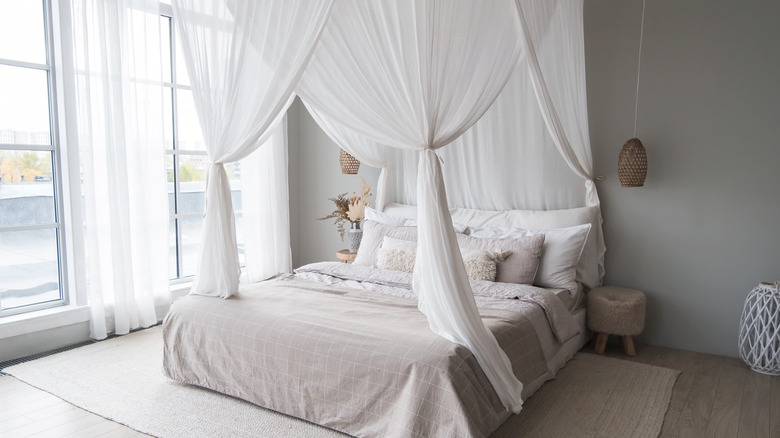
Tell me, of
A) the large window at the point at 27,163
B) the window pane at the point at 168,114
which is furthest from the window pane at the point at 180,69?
the large window at the point at 27,163

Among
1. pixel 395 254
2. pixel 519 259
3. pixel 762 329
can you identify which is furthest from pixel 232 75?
pixel 762 329

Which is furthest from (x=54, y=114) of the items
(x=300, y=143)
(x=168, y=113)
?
(x=300, y=143)

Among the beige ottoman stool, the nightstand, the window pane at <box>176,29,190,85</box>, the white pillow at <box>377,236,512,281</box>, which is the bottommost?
the beige ottoman stool

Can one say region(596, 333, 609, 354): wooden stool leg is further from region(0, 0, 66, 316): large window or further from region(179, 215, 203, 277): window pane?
region(0, 0, 66, 316): large window

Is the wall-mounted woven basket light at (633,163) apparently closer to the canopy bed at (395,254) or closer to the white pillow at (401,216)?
the canopy bed at (395,254)

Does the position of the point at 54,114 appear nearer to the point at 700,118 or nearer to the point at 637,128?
the point at 637,128

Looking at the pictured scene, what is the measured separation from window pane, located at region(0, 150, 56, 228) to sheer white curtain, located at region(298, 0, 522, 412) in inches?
93.3

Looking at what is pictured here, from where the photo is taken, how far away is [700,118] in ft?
11.3

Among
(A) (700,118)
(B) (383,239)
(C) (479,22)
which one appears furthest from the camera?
(B) (383,239)

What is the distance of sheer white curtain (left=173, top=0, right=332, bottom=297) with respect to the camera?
8.78 ft

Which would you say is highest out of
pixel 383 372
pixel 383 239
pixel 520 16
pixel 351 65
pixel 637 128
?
pixel 520 16

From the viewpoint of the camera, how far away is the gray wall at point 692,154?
328 centimetres

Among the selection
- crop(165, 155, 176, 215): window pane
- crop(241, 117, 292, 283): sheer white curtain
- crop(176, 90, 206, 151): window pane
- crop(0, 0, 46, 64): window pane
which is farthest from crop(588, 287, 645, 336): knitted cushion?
crop(0, 0, 46, 64): window pane

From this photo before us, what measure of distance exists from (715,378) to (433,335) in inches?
76.5
